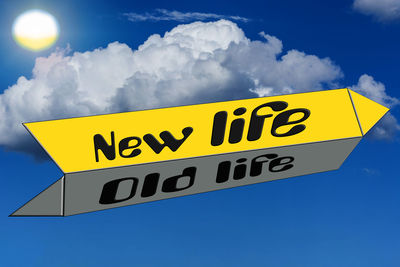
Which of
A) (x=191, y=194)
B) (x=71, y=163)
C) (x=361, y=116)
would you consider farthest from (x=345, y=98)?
(x=71, y=163)

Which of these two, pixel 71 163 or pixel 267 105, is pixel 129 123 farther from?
pixel 267 105

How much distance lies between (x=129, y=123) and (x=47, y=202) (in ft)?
12.1

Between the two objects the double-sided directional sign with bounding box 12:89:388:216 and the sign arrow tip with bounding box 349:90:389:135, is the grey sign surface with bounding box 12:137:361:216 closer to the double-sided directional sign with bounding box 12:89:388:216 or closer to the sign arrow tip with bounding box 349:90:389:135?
the double-sided directional sign with bounding box 12:89:388:216

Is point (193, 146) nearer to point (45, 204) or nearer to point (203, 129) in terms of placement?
point (203, 129)

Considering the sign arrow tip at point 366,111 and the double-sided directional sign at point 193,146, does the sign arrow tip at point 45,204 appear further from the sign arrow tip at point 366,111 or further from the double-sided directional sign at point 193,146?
the sign arrow tip at point 366,111

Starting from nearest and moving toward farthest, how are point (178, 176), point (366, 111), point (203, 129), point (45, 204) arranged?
point (45, 204) < point (178, 176) < point (203, 129) < point (366, 111)

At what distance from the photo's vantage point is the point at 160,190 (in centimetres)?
1756

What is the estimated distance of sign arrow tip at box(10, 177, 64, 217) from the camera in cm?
1614

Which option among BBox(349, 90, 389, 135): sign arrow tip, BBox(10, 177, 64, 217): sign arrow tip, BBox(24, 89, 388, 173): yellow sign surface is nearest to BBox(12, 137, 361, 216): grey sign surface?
BBox(10, 177, 64, 217): sign arrow tip

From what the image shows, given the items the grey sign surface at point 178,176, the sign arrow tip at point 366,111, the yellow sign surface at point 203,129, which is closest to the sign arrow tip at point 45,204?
the grey sign surface at point 178,176

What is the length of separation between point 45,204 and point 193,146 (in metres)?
5.19

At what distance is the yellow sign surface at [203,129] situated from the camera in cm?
1638

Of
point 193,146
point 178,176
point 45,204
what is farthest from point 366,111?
point 45,204

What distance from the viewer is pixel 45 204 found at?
53.9ft
